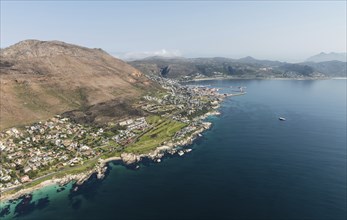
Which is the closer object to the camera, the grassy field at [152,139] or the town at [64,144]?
the town at [64,144]

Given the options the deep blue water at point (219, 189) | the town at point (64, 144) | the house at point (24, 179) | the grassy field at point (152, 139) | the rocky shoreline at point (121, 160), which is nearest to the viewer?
the deep blue water at point (219, 189)

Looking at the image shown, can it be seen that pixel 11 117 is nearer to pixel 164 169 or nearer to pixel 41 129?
pixel 41 129

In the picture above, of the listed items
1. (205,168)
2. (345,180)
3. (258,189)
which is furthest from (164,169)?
(345,180)

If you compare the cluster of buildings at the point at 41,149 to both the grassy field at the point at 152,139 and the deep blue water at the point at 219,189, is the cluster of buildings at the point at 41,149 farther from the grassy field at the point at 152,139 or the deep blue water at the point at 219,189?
the grassy field at the point at 152,139

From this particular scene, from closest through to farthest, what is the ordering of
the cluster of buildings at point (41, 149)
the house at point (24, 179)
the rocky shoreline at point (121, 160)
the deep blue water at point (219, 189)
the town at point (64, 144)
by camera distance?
the deep blue water at point (219, 189)
the rocky shoreline at point (121, 160)
the house at point (24, 179)
the cluster of buildings at point (41, 149)
the town at point (64, 144)

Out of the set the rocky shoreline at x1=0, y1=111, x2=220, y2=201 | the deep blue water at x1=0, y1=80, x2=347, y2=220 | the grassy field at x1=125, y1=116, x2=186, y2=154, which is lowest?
the deep blue water at x1=0, y1=80, x2=347, y2=220

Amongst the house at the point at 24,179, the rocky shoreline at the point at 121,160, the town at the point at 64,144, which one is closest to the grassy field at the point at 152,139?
the town at the point at 64,144

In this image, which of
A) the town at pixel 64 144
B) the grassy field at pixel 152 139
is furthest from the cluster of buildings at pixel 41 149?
the grassy field at pixel 152 139

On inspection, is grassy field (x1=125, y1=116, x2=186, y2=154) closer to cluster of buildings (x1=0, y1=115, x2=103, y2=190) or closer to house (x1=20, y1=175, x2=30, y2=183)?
cluster of buildings (x1=0, y1=115, x2=103, y2=190)

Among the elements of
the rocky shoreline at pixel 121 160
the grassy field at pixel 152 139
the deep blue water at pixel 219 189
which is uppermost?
the grassy field at pixel 152 139

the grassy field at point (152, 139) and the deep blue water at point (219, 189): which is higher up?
the grassy field at point (152, 139)

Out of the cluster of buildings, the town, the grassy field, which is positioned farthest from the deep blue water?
the cluster of buildings
